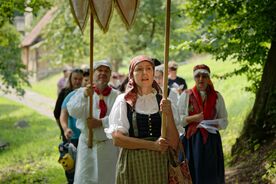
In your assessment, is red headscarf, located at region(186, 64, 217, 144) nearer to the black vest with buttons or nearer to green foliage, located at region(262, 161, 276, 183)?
green foliage, located at region(262, 161, 276, 183)

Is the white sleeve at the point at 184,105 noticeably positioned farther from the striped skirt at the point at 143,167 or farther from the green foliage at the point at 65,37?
the green foliage at the point at 65,37

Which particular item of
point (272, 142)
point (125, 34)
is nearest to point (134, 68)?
point (272, 142)

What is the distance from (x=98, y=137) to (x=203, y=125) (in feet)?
4.69

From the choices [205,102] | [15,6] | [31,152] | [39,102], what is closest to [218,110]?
[205,102]

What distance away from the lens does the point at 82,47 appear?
28.1 m

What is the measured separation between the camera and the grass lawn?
10.4m

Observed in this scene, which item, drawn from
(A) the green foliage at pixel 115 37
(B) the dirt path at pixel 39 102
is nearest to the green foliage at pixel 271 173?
(B) the dirt path at pixel 39 102

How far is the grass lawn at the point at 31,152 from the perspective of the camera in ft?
34.2

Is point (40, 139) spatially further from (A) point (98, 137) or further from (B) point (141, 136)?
(B) point (141, 136)

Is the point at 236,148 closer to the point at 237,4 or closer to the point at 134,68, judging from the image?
the point at 237,4

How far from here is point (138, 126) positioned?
15.4 feet

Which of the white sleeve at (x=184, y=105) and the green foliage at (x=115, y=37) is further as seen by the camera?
the green foliage at (x=115, y=37)

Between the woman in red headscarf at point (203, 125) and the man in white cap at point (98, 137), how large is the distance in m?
1.05

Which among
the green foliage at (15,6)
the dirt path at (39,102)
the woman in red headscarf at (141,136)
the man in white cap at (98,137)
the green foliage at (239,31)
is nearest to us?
the woman in red headscarf at (141,136)
